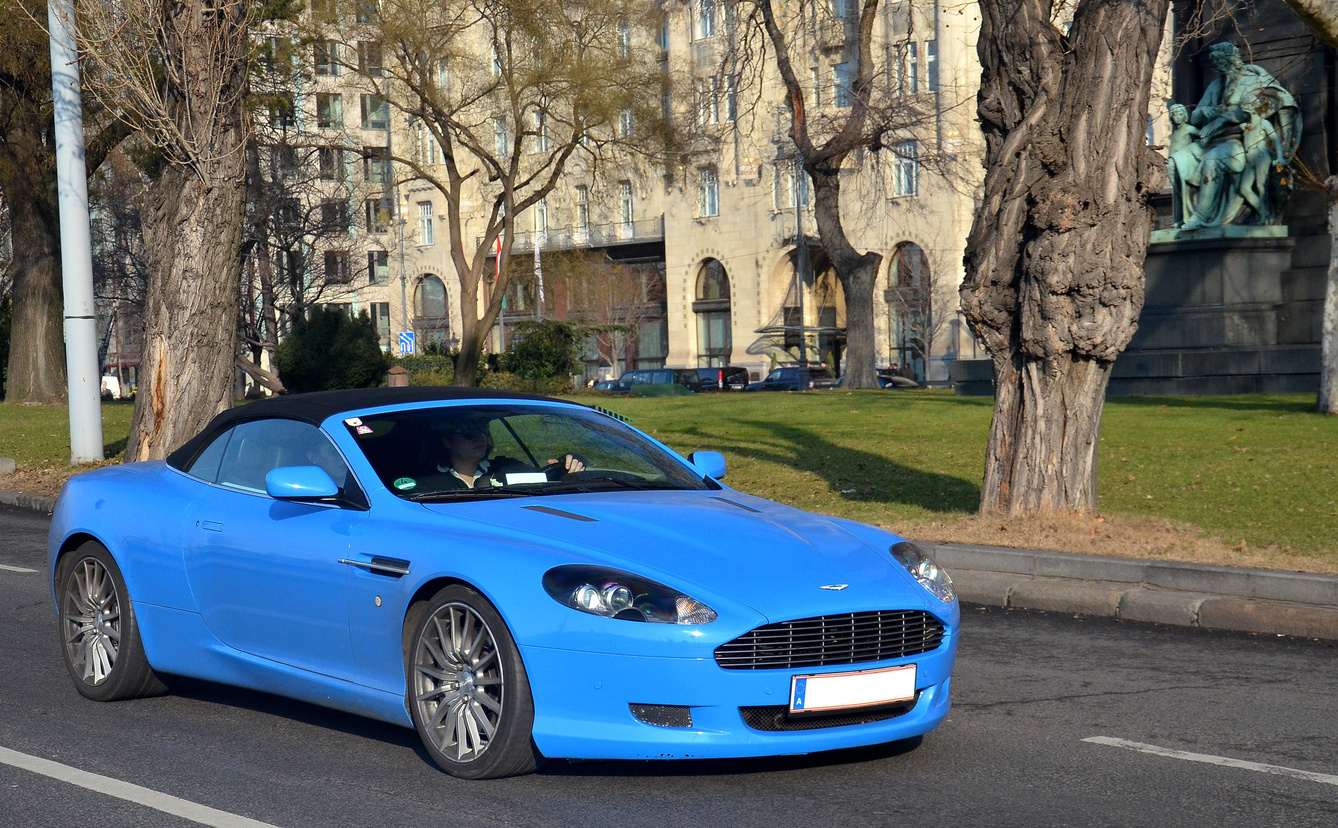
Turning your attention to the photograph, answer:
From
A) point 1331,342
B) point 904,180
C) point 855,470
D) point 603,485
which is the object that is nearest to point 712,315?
point 904,180

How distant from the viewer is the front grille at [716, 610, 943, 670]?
16.0 feet

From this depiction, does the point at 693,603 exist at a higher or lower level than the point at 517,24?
lower

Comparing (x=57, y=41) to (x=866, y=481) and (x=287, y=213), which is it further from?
(x=287, y=213)

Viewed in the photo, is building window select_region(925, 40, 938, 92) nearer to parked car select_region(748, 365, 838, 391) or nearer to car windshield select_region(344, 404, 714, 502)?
parked car select_region(748, 365, 838, 391)

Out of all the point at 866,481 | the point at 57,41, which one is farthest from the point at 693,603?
the point at 57,41

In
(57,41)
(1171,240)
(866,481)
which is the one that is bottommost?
(866,481)

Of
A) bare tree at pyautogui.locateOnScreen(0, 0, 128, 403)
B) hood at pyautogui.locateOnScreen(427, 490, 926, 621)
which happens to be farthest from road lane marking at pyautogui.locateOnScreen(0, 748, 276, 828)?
bare tree at pyautogui.locateOnScreen(0, 0, 128, 403)

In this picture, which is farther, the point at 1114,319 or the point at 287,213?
the point at 287,213

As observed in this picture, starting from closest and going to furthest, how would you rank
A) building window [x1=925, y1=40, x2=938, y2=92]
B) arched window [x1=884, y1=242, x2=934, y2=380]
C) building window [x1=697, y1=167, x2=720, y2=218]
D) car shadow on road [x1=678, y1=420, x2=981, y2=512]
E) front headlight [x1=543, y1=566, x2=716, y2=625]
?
front headlight [x1=543, y1=566, x2=716, y2=625] < car shadow on road [x1=678, y1=420, x2=981, y2=512] < building window [x1=925, y1=40, x2=938, y2=92] < arched window [x1=884, y1=242, x2=934, y2=380] < building window [x1=697, y1=167, x2=720, y2=218]

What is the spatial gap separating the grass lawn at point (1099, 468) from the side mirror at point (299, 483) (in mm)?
6350

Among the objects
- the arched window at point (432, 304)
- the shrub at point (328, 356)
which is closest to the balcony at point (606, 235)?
the arched window at point (432, 304)

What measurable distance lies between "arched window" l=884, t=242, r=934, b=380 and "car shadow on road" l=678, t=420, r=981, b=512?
4372 cm

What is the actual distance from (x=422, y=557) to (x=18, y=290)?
2865 centimetres

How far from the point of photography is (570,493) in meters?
5.93
